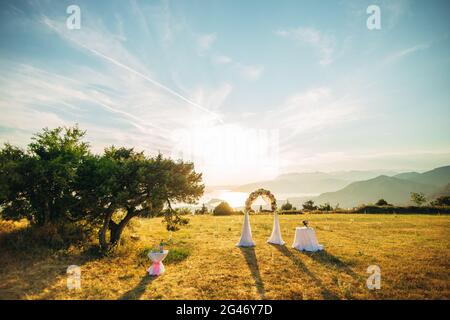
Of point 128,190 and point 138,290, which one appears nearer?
point 138,290

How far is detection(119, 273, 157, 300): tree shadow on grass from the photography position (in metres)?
9.08

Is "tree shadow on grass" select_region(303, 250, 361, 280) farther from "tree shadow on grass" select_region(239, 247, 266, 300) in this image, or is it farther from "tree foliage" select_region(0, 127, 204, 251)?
"tree foliage" select_region(0, 127, 204, 251)

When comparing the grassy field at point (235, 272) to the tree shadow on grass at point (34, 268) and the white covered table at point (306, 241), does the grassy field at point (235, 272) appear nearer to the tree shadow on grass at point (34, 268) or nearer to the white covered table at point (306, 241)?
the tree shadow on grass at point (34, 268)

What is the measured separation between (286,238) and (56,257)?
16.5 m

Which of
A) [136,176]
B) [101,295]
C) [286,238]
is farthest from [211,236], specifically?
[101,295]

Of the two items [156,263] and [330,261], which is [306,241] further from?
[156,263]

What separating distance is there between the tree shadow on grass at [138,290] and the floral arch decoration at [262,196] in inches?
363

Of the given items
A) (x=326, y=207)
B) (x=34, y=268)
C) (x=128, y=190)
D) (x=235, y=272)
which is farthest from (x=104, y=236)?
(x=326, y=207)

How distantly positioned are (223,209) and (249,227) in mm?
27108

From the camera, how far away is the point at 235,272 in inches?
467

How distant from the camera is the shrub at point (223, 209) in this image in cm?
4416

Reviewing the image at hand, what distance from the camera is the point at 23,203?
13398 millimetres

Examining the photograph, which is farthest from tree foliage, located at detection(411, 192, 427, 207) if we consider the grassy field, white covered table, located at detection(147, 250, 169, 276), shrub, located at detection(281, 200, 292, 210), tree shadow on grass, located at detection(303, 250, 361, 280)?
white covered table, located at detection(147, 250, 169, 276)

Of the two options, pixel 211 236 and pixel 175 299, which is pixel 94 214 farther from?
pixel 211 236
